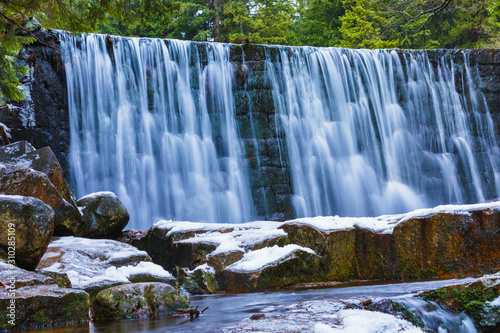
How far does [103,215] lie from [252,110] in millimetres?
8251

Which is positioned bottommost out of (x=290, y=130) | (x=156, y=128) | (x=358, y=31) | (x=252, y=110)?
(x=290, y=130)

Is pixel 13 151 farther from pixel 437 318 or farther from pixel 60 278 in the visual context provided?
pixel 437 318

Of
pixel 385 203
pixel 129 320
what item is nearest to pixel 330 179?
pixel 385 203

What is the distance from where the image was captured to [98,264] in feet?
20.4

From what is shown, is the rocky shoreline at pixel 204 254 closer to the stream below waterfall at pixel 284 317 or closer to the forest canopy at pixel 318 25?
the stream below waterfall at pixel 284 317

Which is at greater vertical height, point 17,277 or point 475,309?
point 17,277

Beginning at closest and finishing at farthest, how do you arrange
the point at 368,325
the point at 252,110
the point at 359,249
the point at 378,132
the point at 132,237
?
the point at 368,325 < the point at 359,249 < the point at 132,237 < the point at 252,110 < the point at 378,132

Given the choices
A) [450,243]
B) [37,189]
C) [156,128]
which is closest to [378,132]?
[156,128]

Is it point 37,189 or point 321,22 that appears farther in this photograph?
point 321,22

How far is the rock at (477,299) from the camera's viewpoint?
348 cm

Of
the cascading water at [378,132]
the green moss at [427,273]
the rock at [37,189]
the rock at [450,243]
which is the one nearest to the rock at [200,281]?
the rock at [37,189]

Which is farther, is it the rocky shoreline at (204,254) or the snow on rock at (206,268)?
the snow on rock at (206,268)

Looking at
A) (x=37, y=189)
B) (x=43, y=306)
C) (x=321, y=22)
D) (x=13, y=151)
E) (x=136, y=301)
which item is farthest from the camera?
(x=321, y=22)

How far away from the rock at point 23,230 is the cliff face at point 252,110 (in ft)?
28.0
